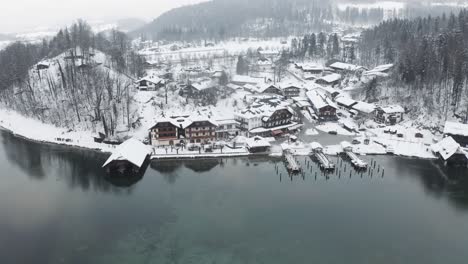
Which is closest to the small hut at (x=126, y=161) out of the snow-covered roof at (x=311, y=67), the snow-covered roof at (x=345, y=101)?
the snow-covered roof at (x=345, y=101)

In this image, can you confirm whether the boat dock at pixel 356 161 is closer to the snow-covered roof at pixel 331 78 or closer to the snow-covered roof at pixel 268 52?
the snow-covered roof at pixel 331 78

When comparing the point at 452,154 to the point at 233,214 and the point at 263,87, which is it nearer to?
the point at 233,214

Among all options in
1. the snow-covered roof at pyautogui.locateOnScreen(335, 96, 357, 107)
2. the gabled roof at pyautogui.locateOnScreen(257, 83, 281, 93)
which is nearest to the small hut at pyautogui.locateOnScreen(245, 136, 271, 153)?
the snow-covered roof at pyautogui.locateOnScreen(335, 96, 357, 107)

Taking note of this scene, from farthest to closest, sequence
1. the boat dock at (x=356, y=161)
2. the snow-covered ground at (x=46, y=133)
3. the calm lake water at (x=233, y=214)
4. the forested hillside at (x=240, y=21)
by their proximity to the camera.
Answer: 1. the forested hillside at (x=240, y=21)
2. the snow-covered ground at (x=46, y=133)
3. the boat dock at (x=356, y=161)
4. the calm lake water at (x=233, y=214)

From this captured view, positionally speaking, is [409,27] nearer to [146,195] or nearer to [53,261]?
[146,195]

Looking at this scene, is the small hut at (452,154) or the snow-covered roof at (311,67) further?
the snow-covered roof at (311,67)

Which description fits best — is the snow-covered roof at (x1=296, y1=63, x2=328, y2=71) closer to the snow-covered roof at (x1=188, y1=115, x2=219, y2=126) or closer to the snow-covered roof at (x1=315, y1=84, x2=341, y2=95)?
the snow-covered roof at (x1=315, y1=84, x2=341, y2=95)
